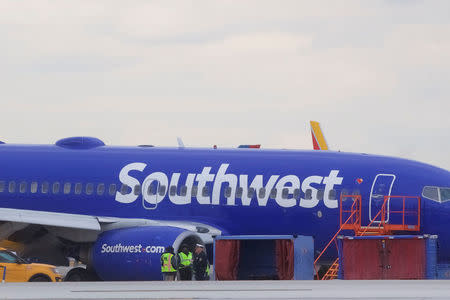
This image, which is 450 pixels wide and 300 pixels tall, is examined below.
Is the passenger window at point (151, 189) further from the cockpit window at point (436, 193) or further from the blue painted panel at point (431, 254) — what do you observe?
the blue painted panel at point (431, 254)

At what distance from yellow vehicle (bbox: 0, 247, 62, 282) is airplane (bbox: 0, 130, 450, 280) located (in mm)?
842

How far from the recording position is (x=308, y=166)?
3084 centimetres

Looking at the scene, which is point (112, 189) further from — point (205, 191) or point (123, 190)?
point (205, 191)

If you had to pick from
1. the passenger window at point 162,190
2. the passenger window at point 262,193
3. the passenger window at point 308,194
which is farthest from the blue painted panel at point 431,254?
the passenger window at point 162,190

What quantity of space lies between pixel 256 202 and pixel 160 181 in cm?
299

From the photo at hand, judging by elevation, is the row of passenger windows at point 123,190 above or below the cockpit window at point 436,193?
above

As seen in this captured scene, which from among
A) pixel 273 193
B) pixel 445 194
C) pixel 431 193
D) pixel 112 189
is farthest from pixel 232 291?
pixel 112 189

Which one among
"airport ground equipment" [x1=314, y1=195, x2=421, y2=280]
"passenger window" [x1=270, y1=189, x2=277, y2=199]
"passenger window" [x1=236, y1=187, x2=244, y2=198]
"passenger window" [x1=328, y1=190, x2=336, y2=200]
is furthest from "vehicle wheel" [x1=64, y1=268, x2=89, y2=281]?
"passenger window" [x1=328, y1=190, x2=336, y2=200]

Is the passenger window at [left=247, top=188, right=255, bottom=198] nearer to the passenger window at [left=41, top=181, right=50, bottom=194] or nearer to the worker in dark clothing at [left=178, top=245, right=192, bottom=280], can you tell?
the worker in dark clothing at [left=178, top=245, right=192, bottom=280]

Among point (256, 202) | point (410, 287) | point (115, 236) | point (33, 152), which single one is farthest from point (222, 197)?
point (410, 287)

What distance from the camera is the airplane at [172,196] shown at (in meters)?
29.4

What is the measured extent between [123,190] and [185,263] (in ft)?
15.4

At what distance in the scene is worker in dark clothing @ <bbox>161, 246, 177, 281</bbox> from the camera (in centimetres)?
2736

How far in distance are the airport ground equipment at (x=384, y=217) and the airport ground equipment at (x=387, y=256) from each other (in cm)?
89
